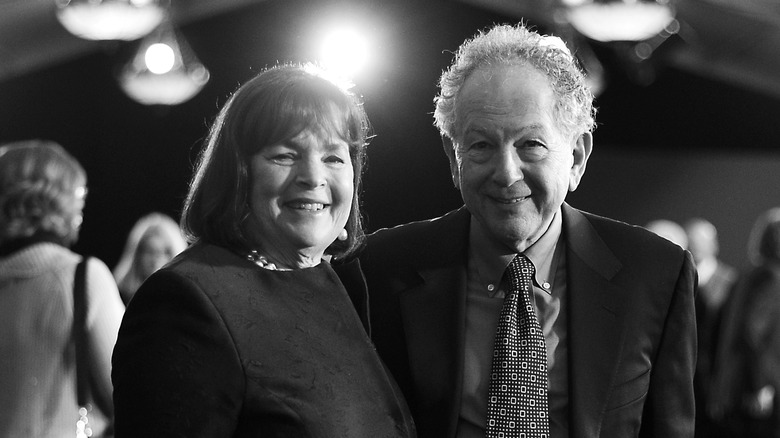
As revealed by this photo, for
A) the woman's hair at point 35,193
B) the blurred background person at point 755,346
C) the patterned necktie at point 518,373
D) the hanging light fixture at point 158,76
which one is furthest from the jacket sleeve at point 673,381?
the hanging light fixture at point 158,76

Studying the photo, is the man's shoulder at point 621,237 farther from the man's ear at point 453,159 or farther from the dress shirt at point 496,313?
the man's ear at point 453,159

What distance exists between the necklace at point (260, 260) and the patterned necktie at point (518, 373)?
0.53 metres

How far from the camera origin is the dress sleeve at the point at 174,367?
1.71 m

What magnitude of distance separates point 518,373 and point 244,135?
2.42 feet

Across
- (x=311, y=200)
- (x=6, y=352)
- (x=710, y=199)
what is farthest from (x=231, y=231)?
(x=710, y=199)

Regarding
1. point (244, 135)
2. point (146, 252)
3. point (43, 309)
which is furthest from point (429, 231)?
point (146, 252)

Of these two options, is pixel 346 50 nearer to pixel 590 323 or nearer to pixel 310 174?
pixel 590 323

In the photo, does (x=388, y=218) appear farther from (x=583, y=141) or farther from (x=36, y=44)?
(x=583, y=141)

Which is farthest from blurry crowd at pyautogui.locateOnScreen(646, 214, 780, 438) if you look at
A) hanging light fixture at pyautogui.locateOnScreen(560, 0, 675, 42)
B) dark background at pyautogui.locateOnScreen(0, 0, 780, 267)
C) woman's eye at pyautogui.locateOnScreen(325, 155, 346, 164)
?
woman's eye at pyautogui.locateOnScreen(325, 155, 346, 164)

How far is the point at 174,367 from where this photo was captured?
1719 millimetres

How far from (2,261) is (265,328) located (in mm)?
1581

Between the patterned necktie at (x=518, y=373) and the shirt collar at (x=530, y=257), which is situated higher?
the shirt collar at (x=530, y=257)

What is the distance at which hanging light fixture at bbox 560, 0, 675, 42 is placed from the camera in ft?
22.0

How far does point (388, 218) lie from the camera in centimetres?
894
